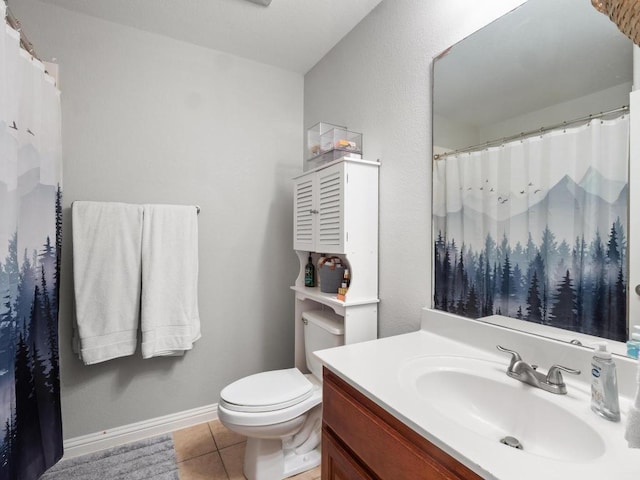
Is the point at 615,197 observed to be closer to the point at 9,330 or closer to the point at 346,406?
the point at 346,406

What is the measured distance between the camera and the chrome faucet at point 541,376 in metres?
0.79

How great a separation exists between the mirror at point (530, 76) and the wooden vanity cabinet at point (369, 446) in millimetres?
571

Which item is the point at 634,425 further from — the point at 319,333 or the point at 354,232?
the point at 319,333

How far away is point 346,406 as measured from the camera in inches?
35.4

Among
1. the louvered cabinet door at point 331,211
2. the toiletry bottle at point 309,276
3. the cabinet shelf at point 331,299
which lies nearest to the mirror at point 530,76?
the louvered cabinet door at point 331,211

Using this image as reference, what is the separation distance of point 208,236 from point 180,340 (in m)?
0.65

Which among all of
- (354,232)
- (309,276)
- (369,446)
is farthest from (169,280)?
(369,446)

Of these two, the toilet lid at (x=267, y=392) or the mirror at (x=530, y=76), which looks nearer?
the mirror at (x=530, y=76)

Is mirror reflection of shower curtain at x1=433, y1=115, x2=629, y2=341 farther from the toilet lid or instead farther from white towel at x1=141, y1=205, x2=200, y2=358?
white towel at x1=141, y1=205, x2=200, y2=358

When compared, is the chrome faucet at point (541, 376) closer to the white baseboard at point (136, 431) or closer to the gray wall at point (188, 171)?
the gray wall at point (188, 171)

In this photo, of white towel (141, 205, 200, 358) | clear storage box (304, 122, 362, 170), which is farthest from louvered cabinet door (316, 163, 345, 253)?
white towel (141, 205, 200, 358)

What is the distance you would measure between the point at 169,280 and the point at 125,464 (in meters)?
0.97

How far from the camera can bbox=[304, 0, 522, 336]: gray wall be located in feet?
4.26

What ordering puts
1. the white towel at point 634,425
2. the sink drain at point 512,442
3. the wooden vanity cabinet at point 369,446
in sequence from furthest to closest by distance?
the sink drain at point 512,442 → the wooden vanity cabinet at point 369,446 → the white towel at point 634,425
